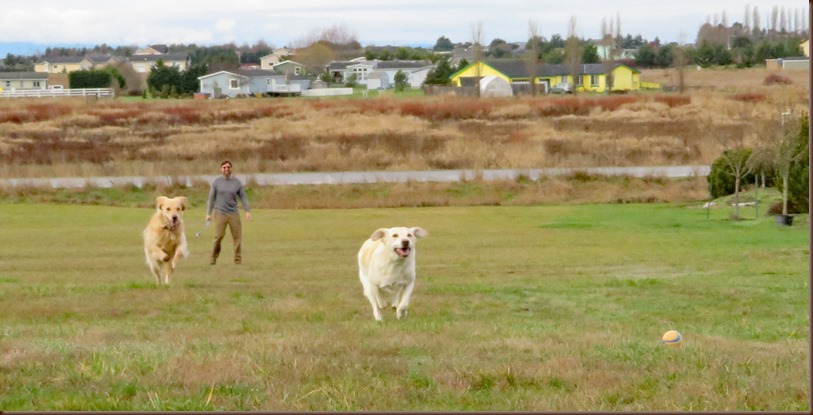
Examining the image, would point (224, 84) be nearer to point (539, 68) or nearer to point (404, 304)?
point (539, 68)

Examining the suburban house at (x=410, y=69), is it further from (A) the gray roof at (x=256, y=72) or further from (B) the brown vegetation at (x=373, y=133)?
(B) the brown vegetation at (x=373, y=133)

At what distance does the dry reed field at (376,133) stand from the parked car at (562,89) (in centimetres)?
2755

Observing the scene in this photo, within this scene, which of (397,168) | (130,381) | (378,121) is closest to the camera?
(130,381)

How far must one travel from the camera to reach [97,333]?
36.6ft

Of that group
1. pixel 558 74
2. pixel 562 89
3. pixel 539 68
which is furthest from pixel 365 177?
pixel 539 68

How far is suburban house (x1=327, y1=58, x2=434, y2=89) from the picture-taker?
5384 inches

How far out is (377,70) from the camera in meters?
140

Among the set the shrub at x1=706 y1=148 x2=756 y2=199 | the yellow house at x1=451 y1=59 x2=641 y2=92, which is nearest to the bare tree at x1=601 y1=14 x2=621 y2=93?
the yellow house at x1=451 y1=59 x2=641 y2=92

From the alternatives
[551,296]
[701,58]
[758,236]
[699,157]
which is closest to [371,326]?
[551,296]

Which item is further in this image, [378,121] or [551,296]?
[378,121]

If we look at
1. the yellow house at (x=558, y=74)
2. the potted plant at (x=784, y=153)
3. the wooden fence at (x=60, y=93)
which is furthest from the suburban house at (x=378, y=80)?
the potted plant at (x=784, y=153)

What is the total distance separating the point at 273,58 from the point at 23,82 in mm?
46747

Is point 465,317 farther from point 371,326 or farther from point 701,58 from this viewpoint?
point 701,58

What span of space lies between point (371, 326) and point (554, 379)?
14.9ft
